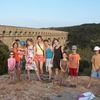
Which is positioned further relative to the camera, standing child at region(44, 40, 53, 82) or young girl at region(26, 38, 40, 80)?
young girl at region(26, 38, 40, 80)

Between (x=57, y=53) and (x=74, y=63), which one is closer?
(x=57, y=53)

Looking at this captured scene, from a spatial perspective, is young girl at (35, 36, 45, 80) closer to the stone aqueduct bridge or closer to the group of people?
the group of people

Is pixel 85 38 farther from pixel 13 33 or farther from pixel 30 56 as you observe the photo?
pixel 30 56

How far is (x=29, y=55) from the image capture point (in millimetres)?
12086

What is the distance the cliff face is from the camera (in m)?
10.7

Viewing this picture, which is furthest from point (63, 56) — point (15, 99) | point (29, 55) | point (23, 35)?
point (23, 35)

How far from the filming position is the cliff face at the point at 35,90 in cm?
1066

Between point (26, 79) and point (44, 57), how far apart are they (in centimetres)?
122

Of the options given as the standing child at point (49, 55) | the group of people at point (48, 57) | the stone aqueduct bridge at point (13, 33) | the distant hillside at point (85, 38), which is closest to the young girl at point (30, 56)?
the group of people at point (48, 57)

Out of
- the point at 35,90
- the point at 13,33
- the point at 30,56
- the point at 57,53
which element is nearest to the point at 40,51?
the point at 30,56

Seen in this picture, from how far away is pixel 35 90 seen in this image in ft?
36.8

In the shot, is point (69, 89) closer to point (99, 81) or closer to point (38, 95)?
point (38, 95)

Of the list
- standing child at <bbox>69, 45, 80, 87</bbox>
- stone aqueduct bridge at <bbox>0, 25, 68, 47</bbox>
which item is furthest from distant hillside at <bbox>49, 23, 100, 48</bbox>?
standing child at <bbox>69, 45, 80, 87</bbox>

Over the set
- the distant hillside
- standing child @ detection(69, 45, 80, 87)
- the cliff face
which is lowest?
the distant hillside
